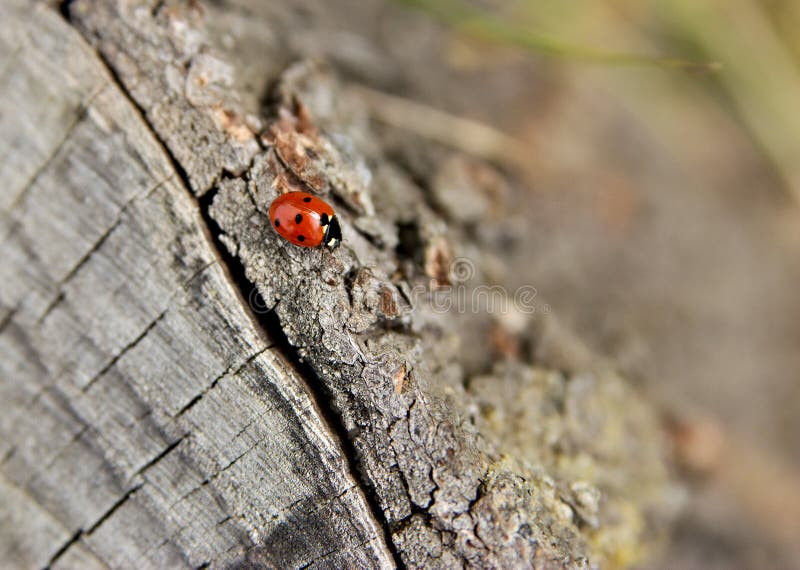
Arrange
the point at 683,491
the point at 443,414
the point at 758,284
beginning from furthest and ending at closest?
the point at 758,284 → the point at 683,491 → the point at 443,414

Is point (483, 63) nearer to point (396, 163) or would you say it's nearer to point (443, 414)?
point (396, 163)

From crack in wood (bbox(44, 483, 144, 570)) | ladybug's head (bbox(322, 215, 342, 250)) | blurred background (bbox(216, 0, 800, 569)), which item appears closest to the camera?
ladybug's head (bbox(322, 215, 342, 250))

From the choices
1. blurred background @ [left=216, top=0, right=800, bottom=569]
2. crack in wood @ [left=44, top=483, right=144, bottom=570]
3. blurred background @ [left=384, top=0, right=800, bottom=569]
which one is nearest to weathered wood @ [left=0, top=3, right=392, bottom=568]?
crack in wood @ [left=44, top=483, right=144, bottom=570]

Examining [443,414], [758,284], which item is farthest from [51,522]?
[758,284]

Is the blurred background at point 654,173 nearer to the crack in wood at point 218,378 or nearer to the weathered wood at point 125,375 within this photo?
the weathered wood at point 125,375

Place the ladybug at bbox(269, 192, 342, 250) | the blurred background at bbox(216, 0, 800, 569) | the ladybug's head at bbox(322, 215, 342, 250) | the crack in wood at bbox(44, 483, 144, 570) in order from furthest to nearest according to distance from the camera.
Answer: the blurred background at bbox(216, 0, 800, 569), the crack in wood at bbox(44, 483, 144, 570), the ladybug's head at bbox(322, 215, 342, 250), the ladybug at bbox(269, 192, 342, 250)

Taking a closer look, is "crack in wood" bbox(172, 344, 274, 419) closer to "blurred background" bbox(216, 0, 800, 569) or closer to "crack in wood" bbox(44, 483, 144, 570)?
"crack in wood" bbox(44, 483, 144, 570)

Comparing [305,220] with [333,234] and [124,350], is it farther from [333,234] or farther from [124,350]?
[124,350]
